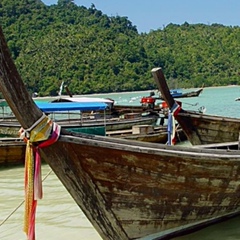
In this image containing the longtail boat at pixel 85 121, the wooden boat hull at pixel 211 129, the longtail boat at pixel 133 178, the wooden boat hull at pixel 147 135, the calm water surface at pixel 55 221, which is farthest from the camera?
the longtail boat at pixel 85 121

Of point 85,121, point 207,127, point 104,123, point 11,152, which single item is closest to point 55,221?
point 207,127

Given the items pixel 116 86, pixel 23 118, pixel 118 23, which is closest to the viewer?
pixel 23 118

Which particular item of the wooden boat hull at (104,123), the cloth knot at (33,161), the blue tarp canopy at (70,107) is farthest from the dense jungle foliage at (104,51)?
the cloth knot at (33,161)

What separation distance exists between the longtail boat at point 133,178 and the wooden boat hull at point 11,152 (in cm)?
690

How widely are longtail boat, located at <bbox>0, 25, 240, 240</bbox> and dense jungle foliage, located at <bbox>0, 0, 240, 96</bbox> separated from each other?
57275 millimetres

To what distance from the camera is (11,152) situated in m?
11.5

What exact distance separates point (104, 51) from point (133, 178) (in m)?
71.0

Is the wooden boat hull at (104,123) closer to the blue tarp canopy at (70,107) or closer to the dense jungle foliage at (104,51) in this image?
the blue tarp canopy at (70,107)

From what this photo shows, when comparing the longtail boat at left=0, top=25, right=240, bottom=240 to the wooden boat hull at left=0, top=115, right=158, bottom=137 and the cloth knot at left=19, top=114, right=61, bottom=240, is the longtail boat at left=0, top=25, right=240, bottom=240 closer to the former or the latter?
the cloth knot at left=19, top=114, right=61, bottom=240

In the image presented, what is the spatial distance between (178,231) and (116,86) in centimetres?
6436

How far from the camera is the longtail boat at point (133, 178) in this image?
4.23m

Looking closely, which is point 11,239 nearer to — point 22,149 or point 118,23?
point 22,149

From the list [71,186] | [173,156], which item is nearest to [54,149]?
[71,186]

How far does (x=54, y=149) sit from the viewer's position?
167 inches
